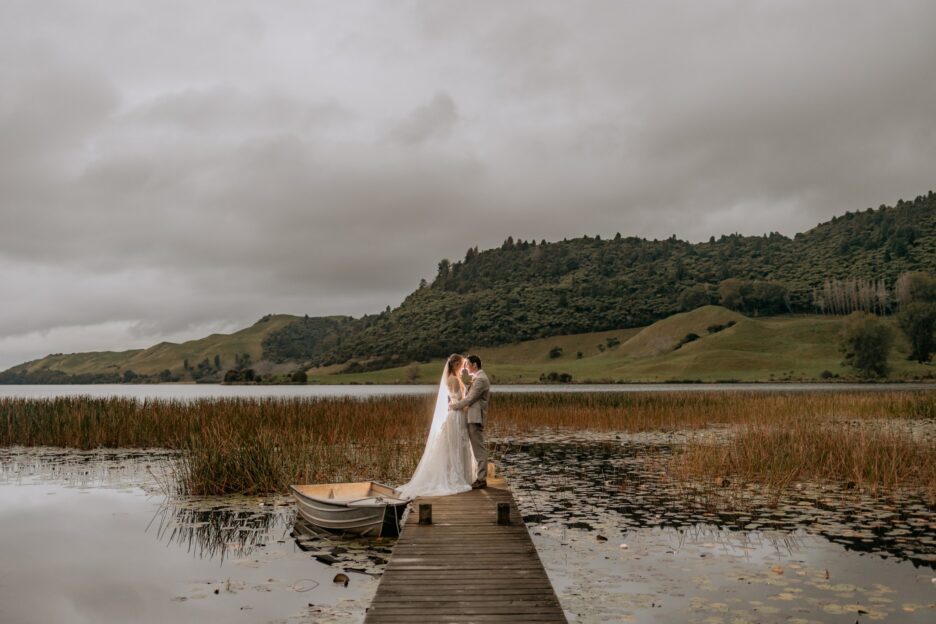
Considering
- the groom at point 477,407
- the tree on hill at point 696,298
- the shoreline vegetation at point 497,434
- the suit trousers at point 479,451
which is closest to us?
the groom at point 477,407

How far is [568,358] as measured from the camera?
15388cm

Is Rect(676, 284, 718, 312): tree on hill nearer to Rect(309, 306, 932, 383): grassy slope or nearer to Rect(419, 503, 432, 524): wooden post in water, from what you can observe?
Rect(309, 306, 932, 383): grassy slope

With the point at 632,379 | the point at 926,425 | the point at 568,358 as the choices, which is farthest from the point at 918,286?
the point at 926,425

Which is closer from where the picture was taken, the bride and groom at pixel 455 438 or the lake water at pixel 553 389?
the bride and groom at pixel 455 438

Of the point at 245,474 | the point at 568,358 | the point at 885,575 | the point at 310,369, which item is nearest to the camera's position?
the point at 885,575

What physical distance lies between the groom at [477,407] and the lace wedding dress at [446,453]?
17 cm

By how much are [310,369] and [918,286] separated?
5335 inches

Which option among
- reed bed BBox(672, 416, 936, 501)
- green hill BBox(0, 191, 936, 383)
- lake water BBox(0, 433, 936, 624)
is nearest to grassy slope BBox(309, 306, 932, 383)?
green hill BBox(0, 191, 936, 383)

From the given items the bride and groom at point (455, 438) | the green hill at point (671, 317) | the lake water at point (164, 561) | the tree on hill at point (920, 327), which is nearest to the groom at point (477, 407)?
the bride and groom at point (455, 438)

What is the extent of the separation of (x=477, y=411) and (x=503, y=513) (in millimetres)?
3150

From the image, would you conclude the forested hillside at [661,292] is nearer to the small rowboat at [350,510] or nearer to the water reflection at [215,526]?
the water reflection at [215,526]

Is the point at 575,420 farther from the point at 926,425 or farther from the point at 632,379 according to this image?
the point at 632,379

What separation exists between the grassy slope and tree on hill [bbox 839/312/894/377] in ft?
9.28

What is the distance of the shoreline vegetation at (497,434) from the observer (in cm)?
1739
